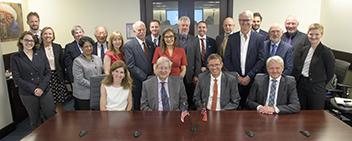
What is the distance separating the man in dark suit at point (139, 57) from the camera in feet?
11.3

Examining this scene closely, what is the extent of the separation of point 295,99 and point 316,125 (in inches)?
20.4

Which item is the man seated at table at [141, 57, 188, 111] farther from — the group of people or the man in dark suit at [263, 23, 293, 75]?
the man in dark suit at [263, 23, 293, 75]

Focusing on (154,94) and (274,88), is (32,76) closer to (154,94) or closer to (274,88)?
(154,94)

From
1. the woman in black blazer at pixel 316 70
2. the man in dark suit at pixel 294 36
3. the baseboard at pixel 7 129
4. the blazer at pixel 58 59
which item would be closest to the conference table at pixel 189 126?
the woman in black blazer at pixel 316 70

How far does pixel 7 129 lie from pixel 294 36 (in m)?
4.76

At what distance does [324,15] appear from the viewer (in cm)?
496

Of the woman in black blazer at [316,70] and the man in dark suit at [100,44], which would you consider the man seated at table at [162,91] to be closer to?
the man in dark suit at [100,44]

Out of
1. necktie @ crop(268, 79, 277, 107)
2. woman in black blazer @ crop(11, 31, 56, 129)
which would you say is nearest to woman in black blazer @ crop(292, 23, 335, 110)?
necktie @ crop(268, 79, 277, 107)

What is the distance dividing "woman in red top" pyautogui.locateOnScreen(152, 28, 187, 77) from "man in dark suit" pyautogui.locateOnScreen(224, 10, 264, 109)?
0.67 m

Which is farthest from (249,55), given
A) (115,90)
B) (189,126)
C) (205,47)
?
(115,90)

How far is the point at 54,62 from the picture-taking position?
12.1 feet

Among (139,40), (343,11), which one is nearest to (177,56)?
(139,40)

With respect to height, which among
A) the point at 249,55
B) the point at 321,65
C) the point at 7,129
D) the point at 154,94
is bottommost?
the point at 7,129

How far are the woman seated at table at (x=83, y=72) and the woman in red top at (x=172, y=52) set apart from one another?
913 mm
